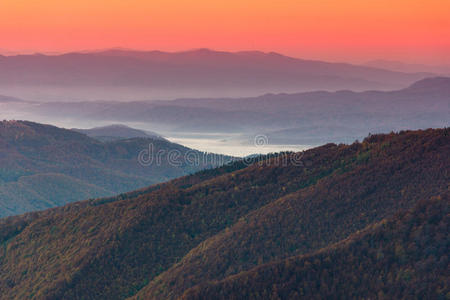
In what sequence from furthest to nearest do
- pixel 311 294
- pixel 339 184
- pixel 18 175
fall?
pixel 18 175
pixel 339 184
pixel 311 294

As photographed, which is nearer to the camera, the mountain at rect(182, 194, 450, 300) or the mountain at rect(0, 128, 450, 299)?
the mountain at rect(182, 194, 450, 300)

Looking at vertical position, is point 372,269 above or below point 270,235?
below

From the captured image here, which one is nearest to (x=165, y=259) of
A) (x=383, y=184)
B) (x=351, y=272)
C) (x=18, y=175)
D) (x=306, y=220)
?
(x=306, y=220)

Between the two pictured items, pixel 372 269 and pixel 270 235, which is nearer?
pixel 372 269

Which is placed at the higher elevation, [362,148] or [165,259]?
[362,148]

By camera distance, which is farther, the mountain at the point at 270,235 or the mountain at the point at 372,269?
the mountain at the point at 270,235

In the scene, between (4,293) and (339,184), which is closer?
(339,184)

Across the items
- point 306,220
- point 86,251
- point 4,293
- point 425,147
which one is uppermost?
point 425,147

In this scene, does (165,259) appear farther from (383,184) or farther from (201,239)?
(383,184)
